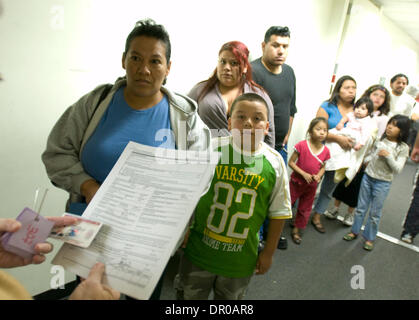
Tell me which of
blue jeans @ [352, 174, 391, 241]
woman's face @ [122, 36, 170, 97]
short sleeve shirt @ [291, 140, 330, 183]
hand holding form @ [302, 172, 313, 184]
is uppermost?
woman's face @ [122, 36, 170, 97]

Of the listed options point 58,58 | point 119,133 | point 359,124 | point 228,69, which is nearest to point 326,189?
point 359,124

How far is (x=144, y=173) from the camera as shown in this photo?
78 cm

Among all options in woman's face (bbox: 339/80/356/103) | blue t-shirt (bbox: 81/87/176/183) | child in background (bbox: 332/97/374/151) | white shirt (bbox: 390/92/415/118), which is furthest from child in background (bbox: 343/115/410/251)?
blue t-shirt (bbox: 81/87/176/183)

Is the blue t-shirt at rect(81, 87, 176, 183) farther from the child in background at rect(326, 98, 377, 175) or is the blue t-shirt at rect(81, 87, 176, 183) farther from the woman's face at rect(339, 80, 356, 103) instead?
the woman's face at rect(339, 80, 356, 103)

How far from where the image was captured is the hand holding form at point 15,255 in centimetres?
58

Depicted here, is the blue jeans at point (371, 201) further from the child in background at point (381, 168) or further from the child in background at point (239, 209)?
the child in background at point (239, 209)

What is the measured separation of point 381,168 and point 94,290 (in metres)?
2.84

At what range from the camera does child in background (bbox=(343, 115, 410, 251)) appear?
256 cm

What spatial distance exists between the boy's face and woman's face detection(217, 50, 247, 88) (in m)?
0.58

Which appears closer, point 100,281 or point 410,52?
point 100,281

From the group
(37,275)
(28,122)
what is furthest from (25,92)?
(37,275)

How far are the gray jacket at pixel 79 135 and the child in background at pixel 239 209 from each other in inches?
7.7
